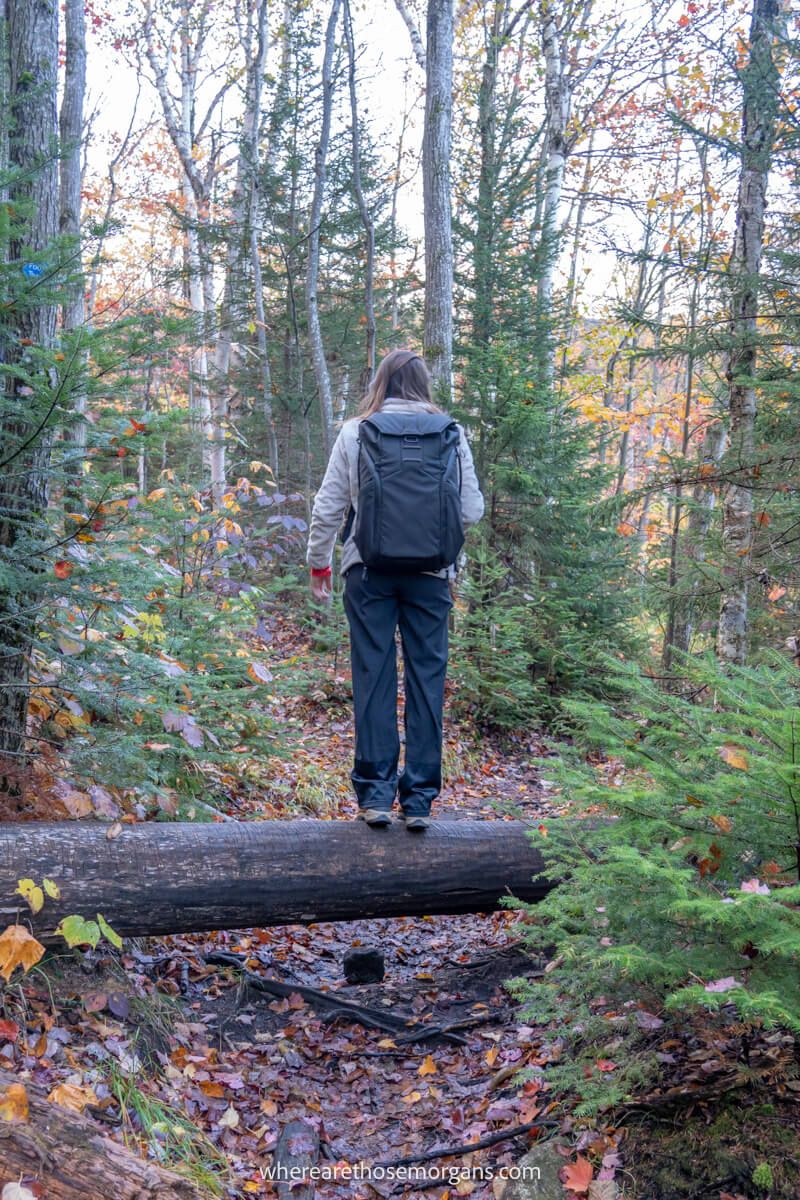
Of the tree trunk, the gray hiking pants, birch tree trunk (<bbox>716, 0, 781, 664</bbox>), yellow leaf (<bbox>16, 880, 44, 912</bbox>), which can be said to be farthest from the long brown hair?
the tree trunk

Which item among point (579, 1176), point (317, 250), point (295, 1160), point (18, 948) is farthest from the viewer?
point (317, 250)

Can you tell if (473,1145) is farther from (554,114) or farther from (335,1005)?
(554,114)

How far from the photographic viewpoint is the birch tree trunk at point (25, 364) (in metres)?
3.75

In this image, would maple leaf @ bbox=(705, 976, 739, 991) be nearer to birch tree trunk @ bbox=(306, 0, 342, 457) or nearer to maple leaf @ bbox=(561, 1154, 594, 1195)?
maple leaf @ bbox=(561, 1154, 594, 1195)

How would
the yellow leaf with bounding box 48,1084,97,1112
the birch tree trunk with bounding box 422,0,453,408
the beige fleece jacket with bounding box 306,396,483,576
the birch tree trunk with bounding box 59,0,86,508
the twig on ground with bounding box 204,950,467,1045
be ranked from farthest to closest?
the birch tree trunk with bounding box 422,0,453,408
the birch tree trunk with bounding box 59,0,86,508
the beige fleece jacket with bounding box 306,396,483,576
the twig on ground with bounding box 204,950,467,1045
the yellow leaf with bounding box 48,1084,97,1112

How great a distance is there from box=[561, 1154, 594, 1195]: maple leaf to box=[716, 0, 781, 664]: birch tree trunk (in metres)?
4.49

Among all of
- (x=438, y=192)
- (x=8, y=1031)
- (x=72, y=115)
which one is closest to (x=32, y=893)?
(x=8, y=1031)

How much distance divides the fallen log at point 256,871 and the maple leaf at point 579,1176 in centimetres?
125

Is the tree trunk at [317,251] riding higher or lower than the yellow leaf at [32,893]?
higher

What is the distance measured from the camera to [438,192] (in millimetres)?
9469

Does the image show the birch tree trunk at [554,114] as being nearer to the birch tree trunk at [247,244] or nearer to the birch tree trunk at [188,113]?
the birch tree trunk at [247,244]

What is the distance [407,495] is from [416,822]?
176 centimetres

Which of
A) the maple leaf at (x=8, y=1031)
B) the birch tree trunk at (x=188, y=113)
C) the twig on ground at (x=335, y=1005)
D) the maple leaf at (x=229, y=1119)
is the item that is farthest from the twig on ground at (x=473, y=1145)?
the birch tree trunk at (x=188, y=113)

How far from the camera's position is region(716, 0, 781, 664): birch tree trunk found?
641cm
